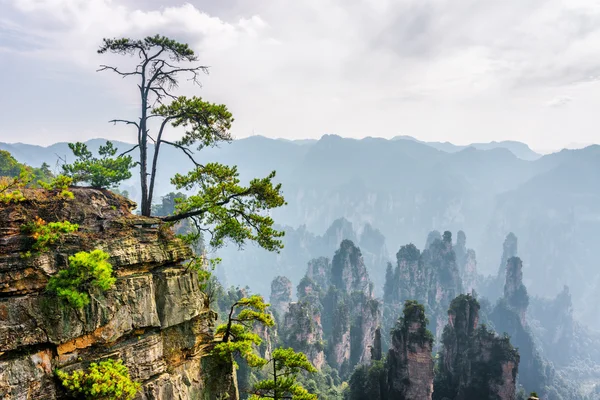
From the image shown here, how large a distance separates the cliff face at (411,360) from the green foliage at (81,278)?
32205 mm

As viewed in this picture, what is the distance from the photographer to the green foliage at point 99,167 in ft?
41.3

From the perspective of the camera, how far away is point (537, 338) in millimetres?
109000

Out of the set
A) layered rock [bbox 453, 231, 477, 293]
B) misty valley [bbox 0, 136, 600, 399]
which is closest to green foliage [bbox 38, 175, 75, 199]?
misty valley [bbox 0, 136, 600, 399]

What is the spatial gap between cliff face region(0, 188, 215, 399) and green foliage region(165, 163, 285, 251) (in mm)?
1368

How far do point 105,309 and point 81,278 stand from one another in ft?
3.87

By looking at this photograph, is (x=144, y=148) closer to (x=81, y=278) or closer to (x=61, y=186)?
(x=61, y=186)

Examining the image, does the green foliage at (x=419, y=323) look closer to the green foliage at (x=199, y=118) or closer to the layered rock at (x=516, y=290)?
the green foliage at (x=199, y=118)

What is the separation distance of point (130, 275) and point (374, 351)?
4006 centimetres

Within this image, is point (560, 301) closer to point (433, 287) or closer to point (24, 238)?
point (433, 287)

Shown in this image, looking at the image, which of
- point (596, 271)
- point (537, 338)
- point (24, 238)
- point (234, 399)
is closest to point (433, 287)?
point (537, 338)

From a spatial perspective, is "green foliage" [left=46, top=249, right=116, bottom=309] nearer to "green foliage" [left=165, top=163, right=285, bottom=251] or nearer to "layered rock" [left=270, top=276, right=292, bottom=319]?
"green foliage" [left=165, top=163, right=285, bottom=251]

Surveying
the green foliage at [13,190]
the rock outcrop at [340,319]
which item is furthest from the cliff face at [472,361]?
the green foliage at [13,190]

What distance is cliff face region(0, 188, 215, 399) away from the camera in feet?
28.5

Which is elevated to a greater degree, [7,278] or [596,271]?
[7,278]
